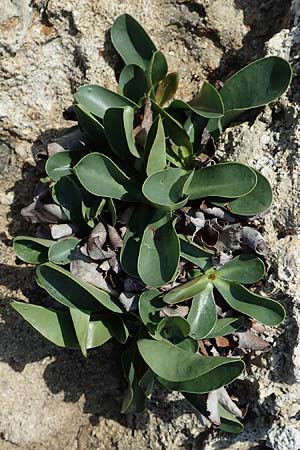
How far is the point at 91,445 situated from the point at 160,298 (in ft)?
2.88

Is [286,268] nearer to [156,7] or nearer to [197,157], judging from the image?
[197,157]

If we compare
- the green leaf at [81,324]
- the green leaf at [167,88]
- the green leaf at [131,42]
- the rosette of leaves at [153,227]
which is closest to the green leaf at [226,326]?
the rosette of leaves at [153,227]

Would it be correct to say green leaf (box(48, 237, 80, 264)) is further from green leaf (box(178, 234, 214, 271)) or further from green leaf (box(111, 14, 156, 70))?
green leaf (box(111, 14, 156, 70))

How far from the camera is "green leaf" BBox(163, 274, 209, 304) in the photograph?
1.75 meters

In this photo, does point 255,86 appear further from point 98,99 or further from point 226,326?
point 226,326

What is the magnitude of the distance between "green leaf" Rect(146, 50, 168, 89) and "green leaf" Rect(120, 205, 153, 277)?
383 millimetres

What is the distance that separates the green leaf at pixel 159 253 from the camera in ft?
5.62

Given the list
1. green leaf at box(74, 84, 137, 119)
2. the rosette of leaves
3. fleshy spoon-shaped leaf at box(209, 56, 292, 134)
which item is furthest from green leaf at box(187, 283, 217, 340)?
green leaf at box(74, 84, 137, 119)

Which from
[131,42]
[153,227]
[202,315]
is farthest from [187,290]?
[131,42]

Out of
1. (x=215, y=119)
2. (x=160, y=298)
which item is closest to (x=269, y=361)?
(x=160, y=298)

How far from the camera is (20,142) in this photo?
6.87 ft

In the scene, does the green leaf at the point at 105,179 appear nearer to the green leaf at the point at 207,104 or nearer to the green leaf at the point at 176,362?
the green leaf at the point at 207,104

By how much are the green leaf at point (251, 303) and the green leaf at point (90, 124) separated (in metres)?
0.55

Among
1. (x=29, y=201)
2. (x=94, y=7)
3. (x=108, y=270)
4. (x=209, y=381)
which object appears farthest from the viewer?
(x=29, y=201)
